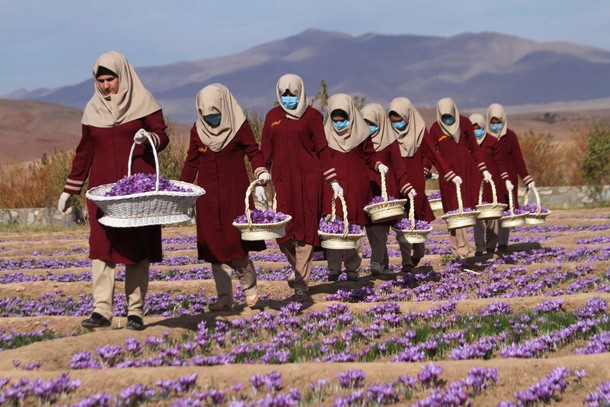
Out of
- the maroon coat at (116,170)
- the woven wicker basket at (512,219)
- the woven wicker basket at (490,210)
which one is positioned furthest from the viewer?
the woven wicker basket at (512,219)

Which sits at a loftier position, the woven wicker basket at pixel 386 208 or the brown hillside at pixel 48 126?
the brown hillside at pixel 48 126

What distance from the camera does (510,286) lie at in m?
9.73

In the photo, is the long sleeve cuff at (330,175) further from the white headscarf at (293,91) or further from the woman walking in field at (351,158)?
the woman walking in field at (351,158)

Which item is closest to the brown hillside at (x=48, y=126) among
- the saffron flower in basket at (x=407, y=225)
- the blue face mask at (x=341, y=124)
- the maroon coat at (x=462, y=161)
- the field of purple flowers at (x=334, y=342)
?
the maroon coat at (x=462, y=161)

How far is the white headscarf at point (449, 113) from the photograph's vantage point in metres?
11.8

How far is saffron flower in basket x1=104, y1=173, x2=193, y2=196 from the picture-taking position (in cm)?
628

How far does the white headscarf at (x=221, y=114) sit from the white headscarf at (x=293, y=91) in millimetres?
878

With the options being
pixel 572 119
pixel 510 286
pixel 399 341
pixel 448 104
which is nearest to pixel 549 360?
pixel 399 341

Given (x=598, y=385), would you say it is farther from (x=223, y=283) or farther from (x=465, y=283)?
(x=465, y=283)

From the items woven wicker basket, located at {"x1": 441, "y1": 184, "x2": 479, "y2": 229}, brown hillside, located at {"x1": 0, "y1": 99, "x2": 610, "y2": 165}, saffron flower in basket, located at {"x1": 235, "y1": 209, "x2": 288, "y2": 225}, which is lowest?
woven wicker basket, located at {"x1": 441, "y1": 184, "x2": 479, "y2": 229}

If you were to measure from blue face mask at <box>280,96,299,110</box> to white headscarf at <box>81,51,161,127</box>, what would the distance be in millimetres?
1857

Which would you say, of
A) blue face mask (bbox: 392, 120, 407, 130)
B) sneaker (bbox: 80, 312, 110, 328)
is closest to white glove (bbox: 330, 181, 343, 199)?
sneaker (bbox: 80, 312, 110, 328)

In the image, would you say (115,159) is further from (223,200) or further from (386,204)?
(386,204)

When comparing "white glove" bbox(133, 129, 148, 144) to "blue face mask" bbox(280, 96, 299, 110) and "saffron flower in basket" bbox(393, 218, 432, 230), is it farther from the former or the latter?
"saffron flower in basket" bbox(393, 218, 432, 230)
